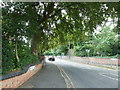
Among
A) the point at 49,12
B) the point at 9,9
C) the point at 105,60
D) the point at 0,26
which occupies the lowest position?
the point at 105,60

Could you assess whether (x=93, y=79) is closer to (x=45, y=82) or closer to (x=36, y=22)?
(x=45, y=82)

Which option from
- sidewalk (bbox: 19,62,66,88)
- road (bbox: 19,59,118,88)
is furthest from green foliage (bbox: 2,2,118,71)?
road (bbox: 19,59,118,88)

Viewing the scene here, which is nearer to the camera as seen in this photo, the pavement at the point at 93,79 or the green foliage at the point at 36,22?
the green foliage at the point at 36,22

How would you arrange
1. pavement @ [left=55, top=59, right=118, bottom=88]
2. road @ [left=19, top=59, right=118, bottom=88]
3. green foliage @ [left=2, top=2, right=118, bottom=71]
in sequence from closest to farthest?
1. green foliage @ [left=2, top=2, right=118, bottom=71]
2. road @ [left=19, top=59, right=118, bottom=88]
3. pavement @ [left=55, top=59, right=118, bottom=88]

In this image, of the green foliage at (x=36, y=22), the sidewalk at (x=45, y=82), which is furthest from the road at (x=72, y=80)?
the green foliage at (x=36, y=22)

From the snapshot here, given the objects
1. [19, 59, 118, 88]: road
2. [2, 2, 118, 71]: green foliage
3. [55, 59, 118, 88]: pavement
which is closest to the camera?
[2, 2, 118, 71]: green foliage

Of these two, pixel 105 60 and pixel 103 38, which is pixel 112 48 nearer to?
pixel 103 38

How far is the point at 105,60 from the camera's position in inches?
1122

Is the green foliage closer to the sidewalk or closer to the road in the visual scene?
the sidewalk

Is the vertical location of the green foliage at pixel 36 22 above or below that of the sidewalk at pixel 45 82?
above

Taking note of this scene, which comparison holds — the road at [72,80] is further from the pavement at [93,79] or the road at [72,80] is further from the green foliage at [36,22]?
the green foliage at [36,22]

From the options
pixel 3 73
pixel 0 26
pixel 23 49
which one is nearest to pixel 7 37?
pixel 0 26

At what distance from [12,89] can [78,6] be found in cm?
1323

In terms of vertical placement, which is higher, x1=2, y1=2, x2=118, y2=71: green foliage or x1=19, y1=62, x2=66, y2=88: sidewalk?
x1=2, y1=2, x2=118, y2=71: green foliage
